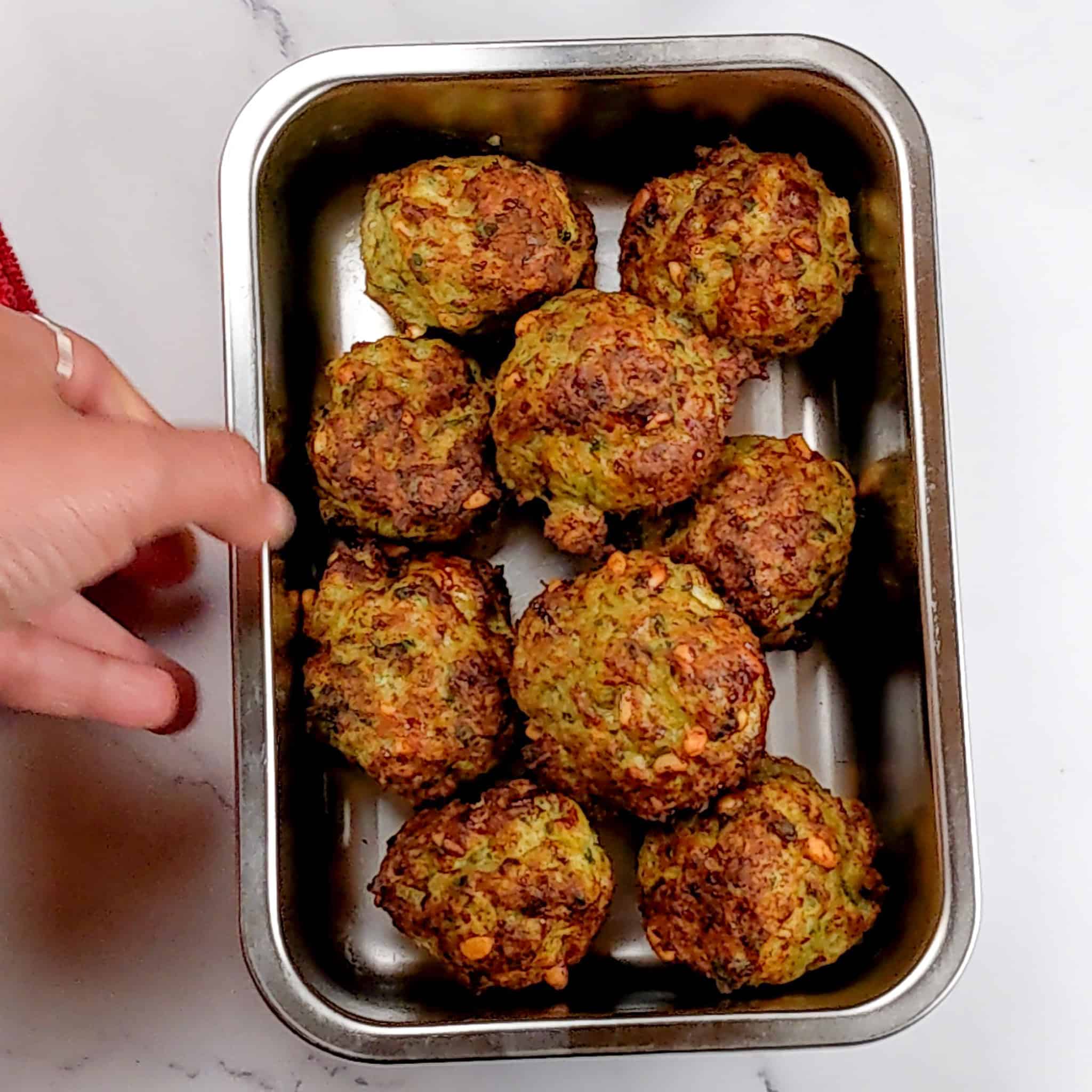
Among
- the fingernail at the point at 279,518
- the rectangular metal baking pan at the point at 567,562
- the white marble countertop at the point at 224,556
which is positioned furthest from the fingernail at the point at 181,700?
the fingernail at the point at 279,518

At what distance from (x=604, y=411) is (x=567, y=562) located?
1.15ft

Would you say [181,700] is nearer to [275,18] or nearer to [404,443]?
[404,443]

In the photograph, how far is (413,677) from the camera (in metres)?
1.36

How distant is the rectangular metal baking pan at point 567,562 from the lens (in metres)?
1.30

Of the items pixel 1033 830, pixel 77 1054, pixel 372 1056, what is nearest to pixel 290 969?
pixel 372 1056

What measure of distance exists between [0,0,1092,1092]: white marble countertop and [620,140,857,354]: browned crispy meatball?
29 centimetres

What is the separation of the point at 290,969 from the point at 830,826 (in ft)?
2.01

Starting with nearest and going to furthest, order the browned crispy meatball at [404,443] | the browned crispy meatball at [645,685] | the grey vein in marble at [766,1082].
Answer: the browned crispy meatball at [645,685] → the browned crispy meatball at [404,443] → the grey vein in marble at [766,1082]

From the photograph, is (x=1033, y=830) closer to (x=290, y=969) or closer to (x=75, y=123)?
(x=290, y=969)

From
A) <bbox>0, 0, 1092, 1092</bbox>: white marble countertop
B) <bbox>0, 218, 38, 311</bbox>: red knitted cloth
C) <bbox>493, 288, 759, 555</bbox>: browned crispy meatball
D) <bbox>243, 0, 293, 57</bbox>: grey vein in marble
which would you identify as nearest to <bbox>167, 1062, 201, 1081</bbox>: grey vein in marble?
<bbox>0, 0, 1092, 1092</bbox>: white marble countertop

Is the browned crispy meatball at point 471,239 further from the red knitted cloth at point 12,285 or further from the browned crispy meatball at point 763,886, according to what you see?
the browned crispy meatball at point 763,886

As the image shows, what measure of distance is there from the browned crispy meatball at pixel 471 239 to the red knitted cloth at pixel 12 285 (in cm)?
49

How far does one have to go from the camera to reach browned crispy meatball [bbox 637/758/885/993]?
1303 millimetres

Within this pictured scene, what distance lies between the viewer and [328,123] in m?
1.46
